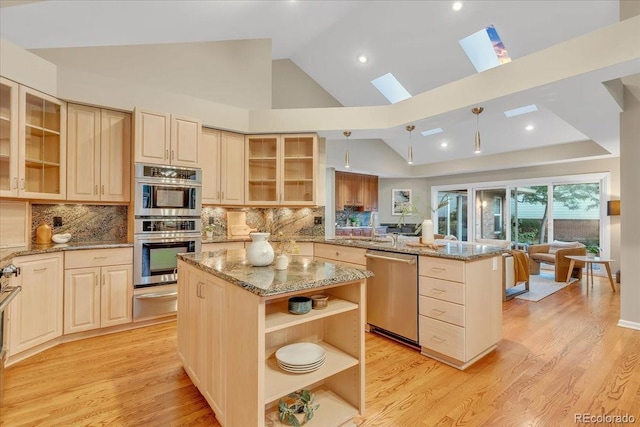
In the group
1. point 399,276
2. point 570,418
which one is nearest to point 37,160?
point 399,276

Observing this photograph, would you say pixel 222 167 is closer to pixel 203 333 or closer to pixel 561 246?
pixel 203 333

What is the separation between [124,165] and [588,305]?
6.28 m

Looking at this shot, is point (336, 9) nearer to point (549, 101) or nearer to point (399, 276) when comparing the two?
point (549, 101)

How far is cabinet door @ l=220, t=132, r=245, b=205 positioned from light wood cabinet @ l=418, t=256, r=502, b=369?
108 inches

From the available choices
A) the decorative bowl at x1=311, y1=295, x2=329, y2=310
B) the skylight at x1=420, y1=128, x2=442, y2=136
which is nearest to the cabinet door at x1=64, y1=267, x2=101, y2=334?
the decorative bowl at x1=311, y1=295, x2=329, y2=310

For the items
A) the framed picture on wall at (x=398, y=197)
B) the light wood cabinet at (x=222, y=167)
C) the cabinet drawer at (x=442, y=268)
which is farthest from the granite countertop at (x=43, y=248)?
the framed picture on wall at (x=398, y=197)

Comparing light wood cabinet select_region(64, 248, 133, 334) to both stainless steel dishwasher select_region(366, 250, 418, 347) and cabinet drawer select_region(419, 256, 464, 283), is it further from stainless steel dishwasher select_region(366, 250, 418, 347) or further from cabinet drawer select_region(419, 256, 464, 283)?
cabinet drawer select_region(419, 256, 464, 283)

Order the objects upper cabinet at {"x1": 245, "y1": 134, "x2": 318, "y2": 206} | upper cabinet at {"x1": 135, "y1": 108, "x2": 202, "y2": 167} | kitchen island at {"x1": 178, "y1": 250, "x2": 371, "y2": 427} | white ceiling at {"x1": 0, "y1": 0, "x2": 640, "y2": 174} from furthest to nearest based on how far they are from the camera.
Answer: upper cabinet at {"x1": 245, "y1": 134, "x2": 318, "y2": 206} < upper cabinet at {"x1": 135, "y1": 108, "x2": 202, "y2": 167} < white ceiling at {"x1": 0, "y1": 0, "x2": 640, "y2": 174} < kitchen island at {"x1": 178, "y1": 250, "x2": 371, "y2": 427}

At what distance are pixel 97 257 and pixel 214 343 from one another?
2.11 metres

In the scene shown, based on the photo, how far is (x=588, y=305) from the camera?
4195mm

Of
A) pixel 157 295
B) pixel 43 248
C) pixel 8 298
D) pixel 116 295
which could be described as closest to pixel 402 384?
pixel 8 298

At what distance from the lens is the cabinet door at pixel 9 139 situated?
265 centimetres

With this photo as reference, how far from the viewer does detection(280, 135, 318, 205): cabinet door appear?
14.5 ft

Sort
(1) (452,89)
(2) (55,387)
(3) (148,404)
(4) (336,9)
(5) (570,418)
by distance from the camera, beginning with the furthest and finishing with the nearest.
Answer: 1. (4) (336,9)
2. (1) (452,89)
3. (2) (55,387)
4. (3) (148,404)
5. (5) (570,418)
